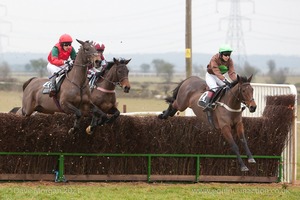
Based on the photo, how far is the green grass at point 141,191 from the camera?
10.5m

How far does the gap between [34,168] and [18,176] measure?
32 centimetres

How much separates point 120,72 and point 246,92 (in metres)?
2.31

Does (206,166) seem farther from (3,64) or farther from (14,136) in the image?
(3,64)

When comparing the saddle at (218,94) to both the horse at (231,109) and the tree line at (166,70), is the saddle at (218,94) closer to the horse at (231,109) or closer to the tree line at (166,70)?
the horse at (231,109)

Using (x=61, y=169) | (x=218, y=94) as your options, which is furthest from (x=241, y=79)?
(x=61, y=169)

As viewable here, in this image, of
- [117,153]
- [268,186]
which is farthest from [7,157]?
[268,186]

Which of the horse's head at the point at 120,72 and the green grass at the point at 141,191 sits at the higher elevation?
the horse's head at the point at 120,72

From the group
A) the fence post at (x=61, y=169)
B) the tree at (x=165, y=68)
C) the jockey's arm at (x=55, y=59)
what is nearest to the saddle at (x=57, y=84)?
the jockey's arm at (x=55, y=59)

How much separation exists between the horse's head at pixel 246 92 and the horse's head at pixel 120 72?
1937 mm

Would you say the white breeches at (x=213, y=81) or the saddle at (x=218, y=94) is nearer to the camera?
the saddle at (x=218, y=94)

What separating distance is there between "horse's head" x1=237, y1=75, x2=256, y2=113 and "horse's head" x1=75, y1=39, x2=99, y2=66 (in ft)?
8.09

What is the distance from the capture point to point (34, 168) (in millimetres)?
12008

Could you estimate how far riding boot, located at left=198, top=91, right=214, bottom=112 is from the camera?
12.2 meters

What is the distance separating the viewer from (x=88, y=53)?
11945mm
